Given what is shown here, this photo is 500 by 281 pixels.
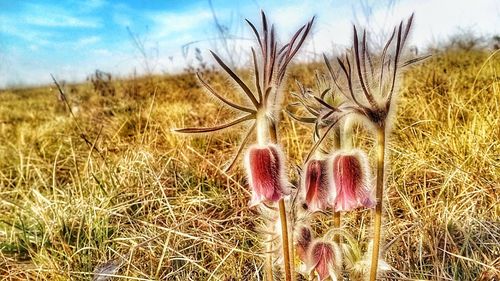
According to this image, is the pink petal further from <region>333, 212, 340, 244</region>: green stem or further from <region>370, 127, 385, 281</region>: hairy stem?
<region>370, 127, 385, 281</region>: hairy stem

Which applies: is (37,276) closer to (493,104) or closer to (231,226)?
(231,226)

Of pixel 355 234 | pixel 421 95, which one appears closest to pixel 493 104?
pixel 421 95

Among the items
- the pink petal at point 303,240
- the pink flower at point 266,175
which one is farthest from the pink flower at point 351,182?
the pink petal at point 303,240

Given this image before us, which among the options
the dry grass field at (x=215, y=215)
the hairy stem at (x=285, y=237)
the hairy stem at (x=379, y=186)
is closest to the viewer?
the hairy stem at (x=379, y=186)

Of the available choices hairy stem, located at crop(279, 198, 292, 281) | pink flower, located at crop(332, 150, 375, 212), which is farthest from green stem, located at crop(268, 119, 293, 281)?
pink flower, located at crop(332, 150, 375, 212)

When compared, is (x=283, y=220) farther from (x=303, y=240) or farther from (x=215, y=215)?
(x=215, y=215)

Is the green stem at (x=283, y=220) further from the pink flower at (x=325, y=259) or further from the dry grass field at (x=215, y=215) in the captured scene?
the dry grass field at (x=215, y=215)
